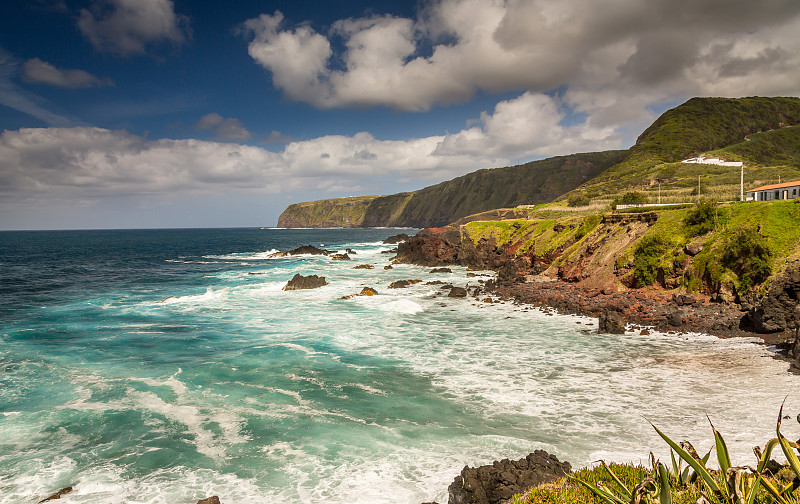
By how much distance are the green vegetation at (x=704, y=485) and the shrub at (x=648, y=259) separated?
30870mm

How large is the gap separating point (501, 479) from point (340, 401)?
7972mm

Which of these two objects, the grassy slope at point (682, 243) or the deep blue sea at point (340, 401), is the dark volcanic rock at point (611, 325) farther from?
the grassy slope at point (682, 243)

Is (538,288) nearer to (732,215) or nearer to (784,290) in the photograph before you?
(732,215)

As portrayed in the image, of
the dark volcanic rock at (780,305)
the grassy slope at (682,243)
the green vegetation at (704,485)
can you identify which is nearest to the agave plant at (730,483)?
the green vegetation at (704,485)

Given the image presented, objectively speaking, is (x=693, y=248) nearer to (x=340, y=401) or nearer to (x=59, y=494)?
(x=340, y=401)

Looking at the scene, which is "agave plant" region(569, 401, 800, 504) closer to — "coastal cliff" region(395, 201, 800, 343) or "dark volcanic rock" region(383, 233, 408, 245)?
"coastal cliff" region(395, 201, 800, 343)

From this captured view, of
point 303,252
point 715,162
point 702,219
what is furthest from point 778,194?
point 303,252

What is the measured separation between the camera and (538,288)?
3812 centimetres

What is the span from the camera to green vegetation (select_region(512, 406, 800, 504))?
4547 mm

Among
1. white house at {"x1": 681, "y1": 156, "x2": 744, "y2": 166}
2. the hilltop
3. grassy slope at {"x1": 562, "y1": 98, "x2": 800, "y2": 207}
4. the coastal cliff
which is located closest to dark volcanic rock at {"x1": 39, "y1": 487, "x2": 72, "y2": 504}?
the coastal cliff

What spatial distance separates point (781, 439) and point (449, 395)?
40.1 feet

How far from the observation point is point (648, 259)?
111ft

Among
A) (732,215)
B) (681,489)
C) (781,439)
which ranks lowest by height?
(681,489)

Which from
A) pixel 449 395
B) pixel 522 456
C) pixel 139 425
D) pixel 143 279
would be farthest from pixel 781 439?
pixel 143 279
